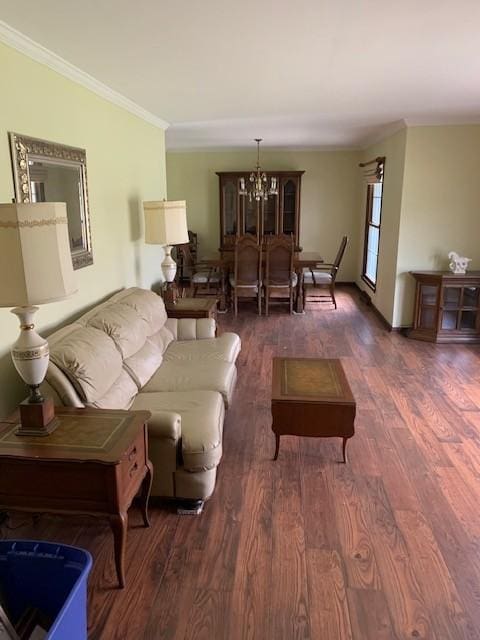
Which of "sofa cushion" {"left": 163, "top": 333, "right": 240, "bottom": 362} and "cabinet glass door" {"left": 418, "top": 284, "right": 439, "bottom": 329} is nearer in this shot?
"sofa cushion" {"left": 163, "top": 333, "right": 240, "bottom": 362}

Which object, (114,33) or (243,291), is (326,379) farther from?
(243,291)

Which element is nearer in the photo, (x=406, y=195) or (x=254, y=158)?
(x=406, y=195)

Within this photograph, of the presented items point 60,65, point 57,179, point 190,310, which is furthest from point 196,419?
point 60,65

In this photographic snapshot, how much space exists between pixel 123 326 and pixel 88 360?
0.63m

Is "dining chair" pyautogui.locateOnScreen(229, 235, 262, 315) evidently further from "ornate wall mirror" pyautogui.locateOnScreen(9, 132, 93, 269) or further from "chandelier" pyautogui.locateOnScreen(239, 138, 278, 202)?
"ornate wall mirror" pyautogui.locateOnScreen(9, 132, 93, 269)

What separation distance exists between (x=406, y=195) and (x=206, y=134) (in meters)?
2.73

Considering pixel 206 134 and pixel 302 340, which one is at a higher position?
pixel 206 134

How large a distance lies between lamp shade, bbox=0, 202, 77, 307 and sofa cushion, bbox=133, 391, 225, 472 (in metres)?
0.88

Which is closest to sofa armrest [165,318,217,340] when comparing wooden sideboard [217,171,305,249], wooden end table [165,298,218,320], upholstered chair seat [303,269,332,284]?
wooden end table [165,298,218,320]

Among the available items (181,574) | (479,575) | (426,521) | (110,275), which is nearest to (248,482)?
(181,574)

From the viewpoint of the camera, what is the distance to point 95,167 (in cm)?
338

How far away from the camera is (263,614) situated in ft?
5.99

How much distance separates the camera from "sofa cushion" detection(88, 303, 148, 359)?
9.37 ft

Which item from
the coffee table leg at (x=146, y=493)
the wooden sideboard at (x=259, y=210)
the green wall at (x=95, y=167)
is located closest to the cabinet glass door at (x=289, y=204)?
the wooden sideboard at (x=259, y=210)
